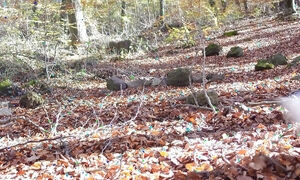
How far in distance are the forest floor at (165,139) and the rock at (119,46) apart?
664 centimetres

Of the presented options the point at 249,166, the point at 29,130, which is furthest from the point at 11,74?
the point at 249,166

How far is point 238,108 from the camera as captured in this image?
4.59 metres

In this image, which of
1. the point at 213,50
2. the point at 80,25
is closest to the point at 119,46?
the point at 80,25

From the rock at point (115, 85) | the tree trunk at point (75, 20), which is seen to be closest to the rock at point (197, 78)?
the rock at point (115, 85)

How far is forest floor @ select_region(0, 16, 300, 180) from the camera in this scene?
2.69 metres

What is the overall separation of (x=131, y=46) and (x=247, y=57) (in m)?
5.50

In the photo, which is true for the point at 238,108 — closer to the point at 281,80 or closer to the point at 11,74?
the point at 281,80

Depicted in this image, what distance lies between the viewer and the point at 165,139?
12.6ft

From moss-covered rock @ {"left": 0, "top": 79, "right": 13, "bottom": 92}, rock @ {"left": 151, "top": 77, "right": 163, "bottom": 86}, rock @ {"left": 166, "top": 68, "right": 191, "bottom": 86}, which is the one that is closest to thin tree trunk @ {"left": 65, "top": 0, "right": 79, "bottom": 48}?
moss-covered rock @ {"left": 0, "top": 79, "right": 13, "bottom": 92}

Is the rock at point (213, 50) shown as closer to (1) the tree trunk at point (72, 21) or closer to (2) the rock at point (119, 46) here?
(2) the rock at point (119, 46)

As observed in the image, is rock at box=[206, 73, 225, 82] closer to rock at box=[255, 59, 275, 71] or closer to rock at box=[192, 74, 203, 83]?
rock at box=[192, 74, 203, 83]

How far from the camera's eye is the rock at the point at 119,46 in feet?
45.6

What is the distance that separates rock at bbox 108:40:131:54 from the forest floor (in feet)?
21.8

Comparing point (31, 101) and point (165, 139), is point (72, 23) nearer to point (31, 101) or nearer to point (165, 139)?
point (31, 101)
